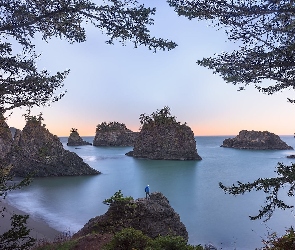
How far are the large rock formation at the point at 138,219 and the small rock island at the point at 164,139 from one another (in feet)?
221

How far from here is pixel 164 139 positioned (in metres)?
84.9

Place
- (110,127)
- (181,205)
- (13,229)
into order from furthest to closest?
1. (110,127)
2. (181,205)
3. (13,229)

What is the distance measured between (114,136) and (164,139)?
96263 millimetres

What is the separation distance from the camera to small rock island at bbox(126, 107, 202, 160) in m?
82.1

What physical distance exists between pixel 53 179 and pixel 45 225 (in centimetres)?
2050

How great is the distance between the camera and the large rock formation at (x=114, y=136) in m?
176

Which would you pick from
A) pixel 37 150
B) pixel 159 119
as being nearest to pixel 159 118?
pixel 159 119

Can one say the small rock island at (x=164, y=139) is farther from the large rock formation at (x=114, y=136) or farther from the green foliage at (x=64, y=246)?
the large rock formation at (x=114, y=136)

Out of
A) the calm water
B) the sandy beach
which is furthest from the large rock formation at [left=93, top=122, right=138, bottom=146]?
the sandy beach

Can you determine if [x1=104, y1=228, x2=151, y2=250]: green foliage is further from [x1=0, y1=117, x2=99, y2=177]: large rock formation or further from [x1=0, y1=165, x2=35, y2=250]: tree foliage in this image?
[x1=0, y1=117, x2=99, y2=177]: large rock formation

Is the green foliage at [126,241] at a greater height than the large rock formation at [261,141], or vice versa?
the large rock formation at [261,141]

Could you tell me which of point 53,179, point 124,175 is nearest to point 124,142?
point 124,175

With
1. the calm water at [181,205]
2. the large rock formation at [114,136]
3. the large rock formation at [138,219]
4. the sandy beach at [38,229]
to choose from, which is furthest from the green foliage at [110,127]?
the large rock formation at [138,219]

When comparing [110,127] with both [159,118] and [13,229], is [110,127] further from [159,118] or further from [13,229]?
[13,229]
